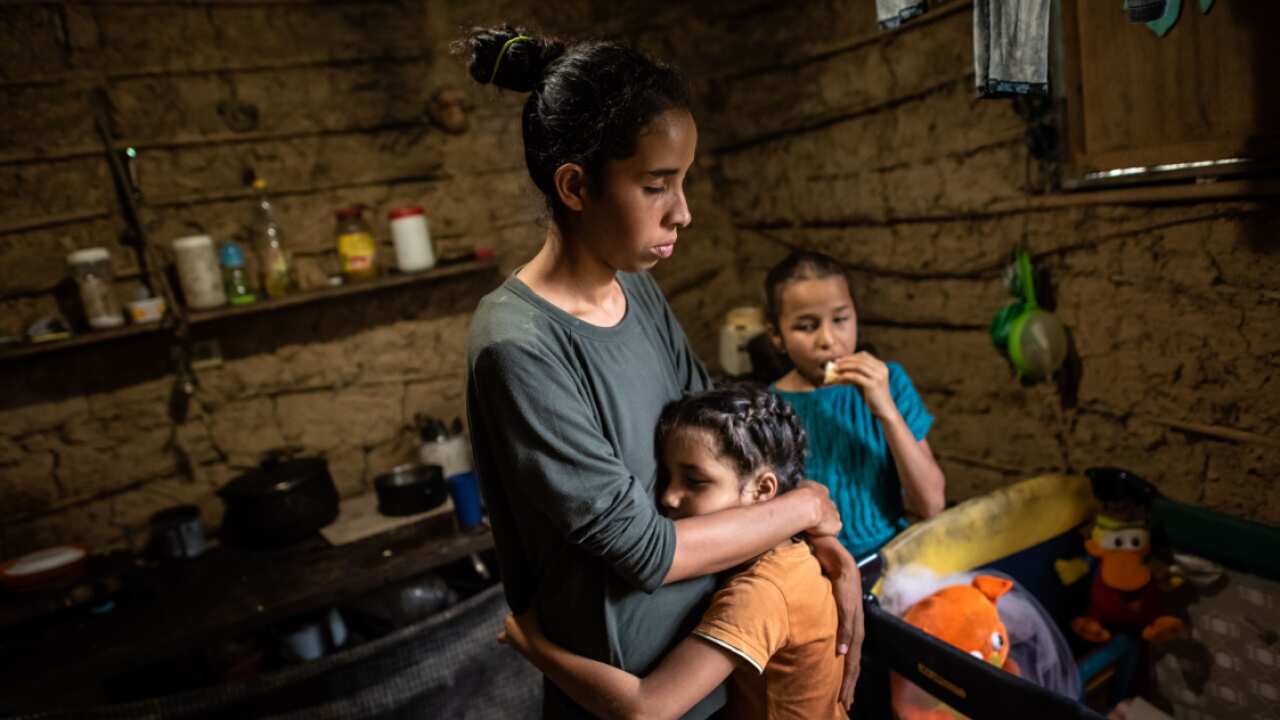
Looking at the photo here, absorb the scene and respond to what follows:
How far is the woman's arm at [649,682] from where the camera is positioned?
1104mm

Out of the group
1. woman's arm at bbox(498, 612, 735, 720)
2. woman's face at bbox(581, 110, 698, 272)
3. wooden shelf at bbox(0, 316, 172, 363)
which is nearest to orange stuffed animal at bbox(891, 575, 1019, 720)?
woman's arm at bbox(498, 612, 735, 720)

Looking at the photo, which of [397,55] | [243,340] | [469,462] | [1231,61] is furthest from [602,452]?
[397,55]

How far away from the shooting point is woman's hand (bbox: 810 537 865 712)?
1.29 meters

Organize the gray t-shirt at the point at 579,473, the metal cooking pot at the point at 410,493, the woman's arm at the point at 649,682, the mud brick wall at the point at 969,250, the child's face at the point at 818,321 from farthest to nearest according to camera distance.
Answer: the metal cooking pot at the point at 410,493
the mud brick wall at the point at 969,250
the child's face at the point at 818,321
the woman's arm at the point at 649,682
the gray t-shirt at the point at 579,473

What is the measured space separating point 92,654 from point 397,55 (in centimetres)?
222

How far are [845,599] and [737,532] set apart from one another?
0.30m

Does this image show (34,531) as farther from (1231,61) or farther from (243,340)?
(1231,61)

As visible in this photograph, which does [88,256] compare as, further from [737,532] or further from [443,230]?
[737,532]

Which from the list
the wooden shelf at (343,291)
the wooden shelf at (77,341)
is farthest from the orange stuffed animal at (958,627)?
the wooden shelf at (77,341)

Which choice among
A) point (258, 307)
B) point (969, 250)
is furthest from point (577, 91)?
point (258, 307)

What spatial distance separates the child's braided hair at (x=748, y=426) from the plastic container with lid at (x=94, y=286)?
216 cm

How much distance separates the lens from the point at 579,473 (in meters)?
1.00

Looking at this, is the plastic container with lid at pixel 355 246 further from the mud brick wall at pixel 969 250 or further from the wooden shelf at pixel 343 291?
the mud brick wall at pixel 969 250

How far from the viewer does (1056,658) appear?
5.01 feet
